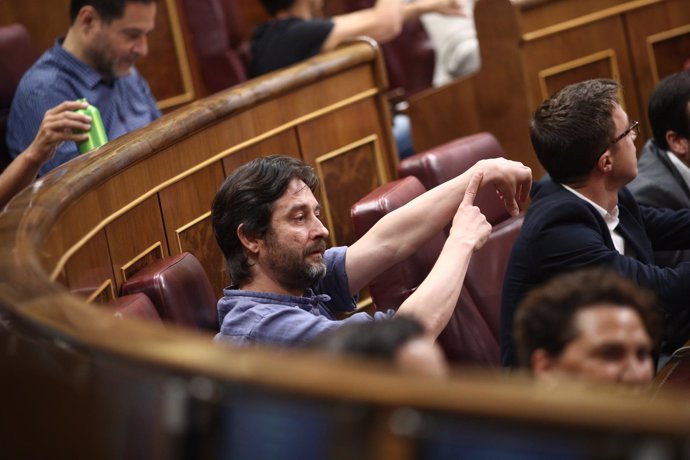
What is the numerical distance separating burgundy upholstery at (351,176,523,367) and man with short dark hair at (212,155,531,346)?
110mm

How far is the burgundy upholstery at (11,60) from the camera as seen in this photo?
1666 mm

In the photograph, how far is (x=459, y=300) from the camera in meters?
1.30

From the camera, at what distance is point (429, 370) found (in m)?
0.59

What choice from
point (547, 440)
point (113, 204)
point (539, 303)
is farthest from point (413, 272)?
point (547, 440)

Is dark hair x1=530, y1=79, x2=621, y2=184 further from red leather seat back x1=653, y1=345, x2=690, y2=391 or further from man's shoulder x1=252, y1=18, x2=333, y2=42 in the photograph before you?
man's shoulder x1=252, y1=18, x2=333, y2=42

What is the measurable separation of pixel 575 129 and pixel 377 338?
643mm

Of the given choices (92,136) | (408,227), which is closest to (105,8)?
(92,136)

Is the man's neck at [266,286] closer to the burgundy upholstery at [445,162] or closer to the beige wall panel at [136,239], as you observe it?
the beige wall panel at [136,239]

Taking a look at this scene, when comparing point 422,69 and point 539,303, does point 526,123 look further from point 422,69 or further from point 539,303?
point 539,303

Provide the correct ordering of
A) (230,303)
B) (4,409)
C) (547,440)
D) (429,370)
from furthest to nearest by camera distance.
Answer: (230,303), (4,409), (429,370), (547,440)

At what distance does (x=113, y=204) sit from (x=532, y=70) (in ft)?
3.45

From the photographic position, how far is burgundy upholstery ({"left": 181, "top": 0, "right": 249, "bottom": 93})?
226 cm

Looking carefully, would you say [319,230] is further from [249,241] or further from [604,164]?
[604,164]

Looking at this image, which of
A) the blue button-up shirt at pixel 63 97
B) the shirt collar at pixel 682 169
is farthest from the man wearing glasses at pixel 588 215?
the blue button-up shirt at pixel 63 97
